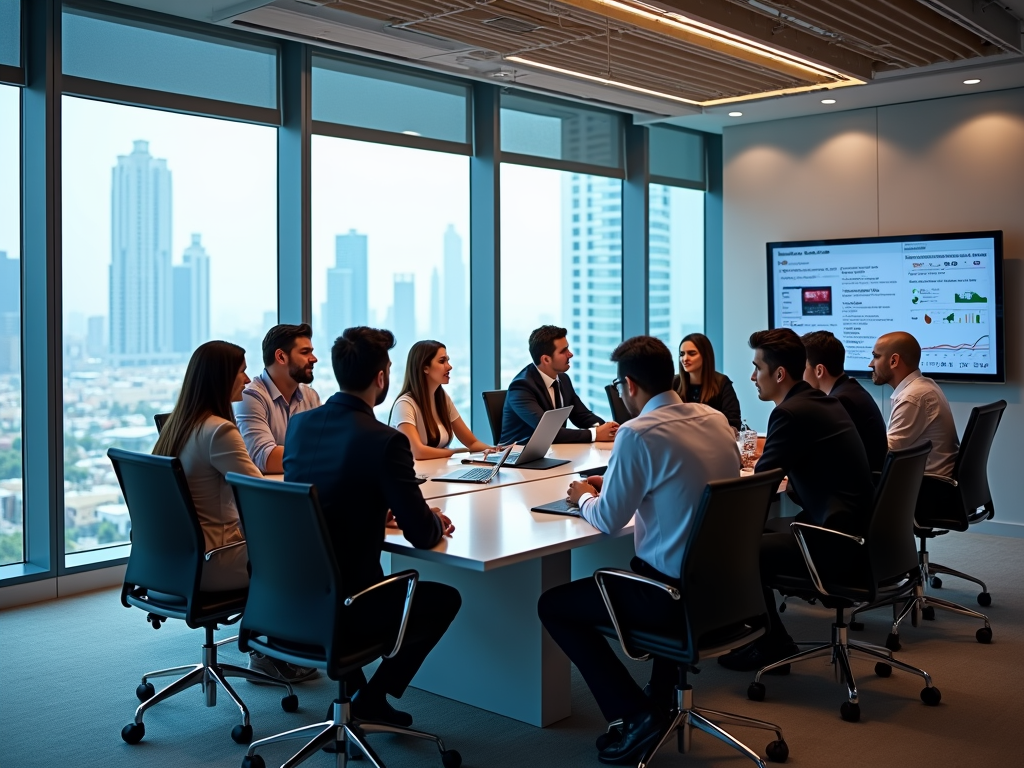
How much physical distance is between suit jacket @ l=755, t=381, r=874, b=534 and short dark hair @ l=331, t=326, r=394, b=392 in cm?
148

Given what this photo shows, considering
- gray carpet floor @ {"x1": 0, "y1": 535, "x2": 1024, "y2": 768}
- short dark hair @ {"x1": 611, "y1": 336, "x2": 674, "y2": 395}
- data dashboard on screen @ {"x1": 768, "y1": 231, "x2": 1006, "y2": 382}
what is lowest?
gray carpet floor @ {"x1": 0, "y1": 535, "x2": 1024, "y2": 768}

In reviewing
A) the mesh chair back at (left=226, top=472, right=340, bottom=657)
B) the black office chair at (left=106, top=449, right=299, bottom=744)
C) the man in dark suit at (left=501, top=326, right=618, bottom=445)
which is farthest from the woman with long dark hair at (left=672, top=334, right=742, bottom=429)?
the mesh chair back at (left=226, top=472, right=340, bottom=657)

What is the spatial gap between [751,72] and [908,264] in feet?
6.97

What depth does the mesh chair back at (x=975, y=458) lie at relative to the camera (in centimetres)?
513

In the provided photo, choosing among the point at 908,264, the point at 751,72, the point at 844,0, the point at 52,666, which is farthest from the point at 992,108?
the point at 52,666

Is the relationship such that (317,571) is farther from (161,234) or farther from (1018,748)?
(161,234)

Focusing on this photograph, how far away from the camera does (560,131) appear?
8.34 metres

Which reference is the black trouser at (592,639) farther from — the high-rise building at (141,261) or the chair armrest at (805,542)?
the high-rise building at (141,261)

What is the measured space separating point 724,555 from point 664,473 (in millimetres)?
314

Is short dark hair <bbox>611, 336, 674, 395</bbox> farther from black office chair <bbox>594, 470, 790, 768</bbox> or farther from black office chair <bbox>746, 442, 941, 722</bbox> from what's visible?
black office chair <bbox>746, 442, 941, 722</bbox>

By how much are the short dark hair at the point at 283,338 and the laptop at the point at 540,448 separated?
1.07 meters

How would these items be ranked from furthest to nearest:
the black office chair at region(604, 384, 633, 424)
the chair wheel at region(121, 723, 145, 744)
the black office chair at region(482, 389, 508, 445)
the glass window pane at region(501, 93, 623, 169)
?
1. the glass window pane at region(501, 93, 623, 169)
2. the black office chair at region(604, 384, 633, 424)
3. the black office chair at region(482, 389, 508, 445)
4. the chair wheel at region(121, 723, 145, 744)

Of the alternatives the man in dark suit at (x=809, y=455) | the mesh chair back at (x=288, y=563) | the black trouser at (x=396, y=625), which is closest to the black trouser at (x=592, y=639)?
the black trouser at (x=396, y=625)

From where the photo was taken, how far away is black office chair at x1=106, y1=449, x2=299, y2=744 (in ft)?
11.9
